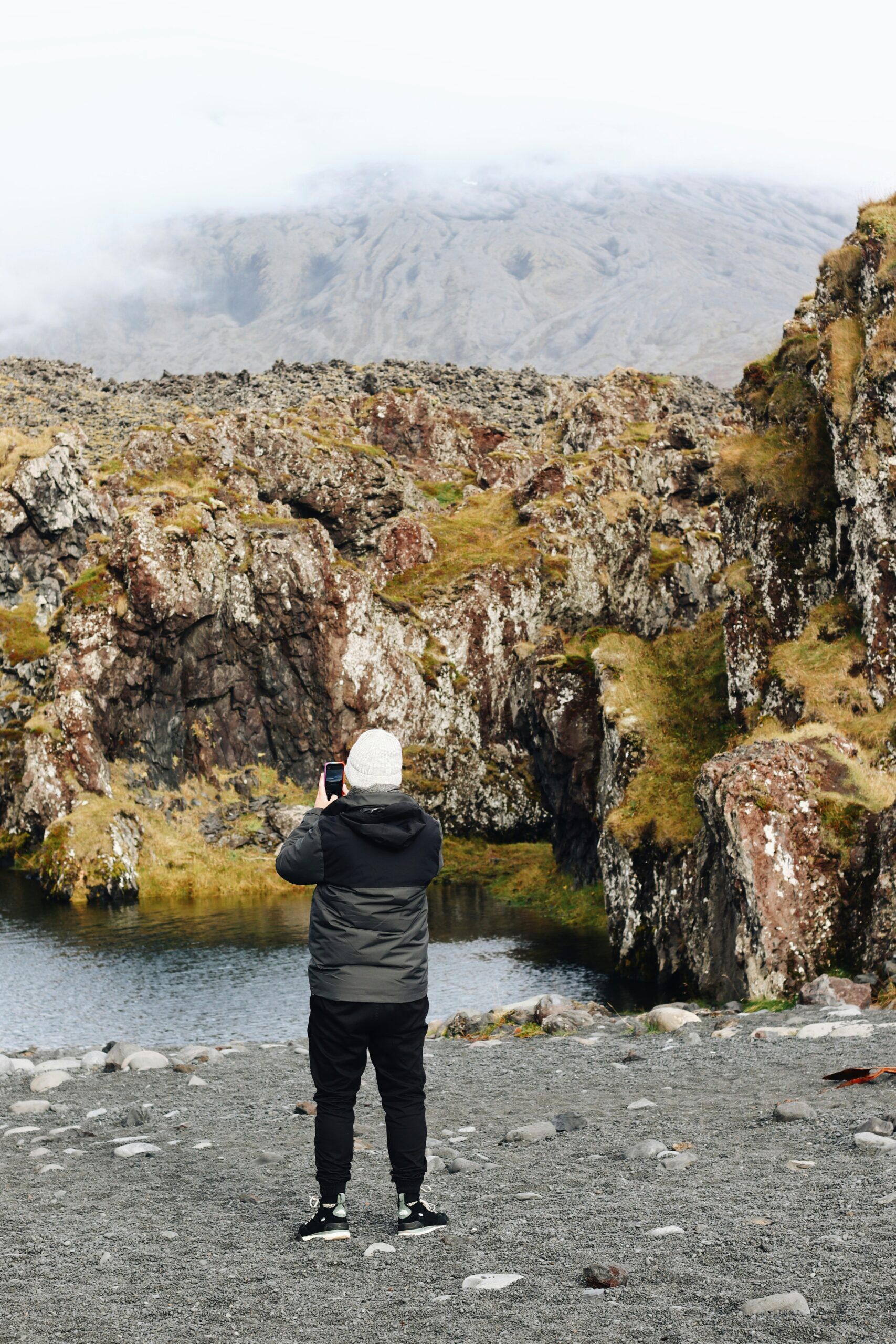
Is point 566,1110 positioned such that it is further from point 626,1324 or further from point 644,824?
point 644,824

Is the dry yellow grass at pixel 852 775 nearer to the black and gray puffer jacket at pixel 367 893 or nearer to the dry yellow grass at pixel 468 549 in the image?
the black and gray puffer jacket at pixel 367 893

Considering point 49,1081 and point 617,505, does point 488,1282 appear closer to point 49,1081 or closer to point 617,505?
point 49,1081

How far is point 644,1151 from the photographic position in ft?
38.5

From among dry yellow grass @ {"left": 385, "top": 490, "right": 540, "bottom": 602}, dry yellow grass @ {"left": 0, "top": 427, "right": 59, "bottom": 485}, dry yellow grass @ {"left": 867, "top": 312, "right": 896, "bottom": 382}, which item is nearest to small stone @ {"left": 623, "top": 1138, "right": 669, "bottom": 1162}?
dry yellow grass @ {"left": 867, "top": 312, "right": 896, "bottom": 382}

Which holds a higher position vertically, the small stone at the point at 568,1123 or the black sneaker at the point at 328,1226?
the black sneaker at the point at 328,1226

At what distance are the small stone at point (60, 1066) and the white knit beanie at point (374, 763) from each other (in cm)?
1410

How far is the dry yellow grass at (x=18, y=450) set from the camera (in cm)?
10156

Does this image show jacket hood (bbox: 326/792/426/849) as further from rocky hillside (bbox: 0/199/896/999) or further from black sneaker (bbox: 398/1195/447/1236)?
rocky hillside (bbox: 0/199/896/999)

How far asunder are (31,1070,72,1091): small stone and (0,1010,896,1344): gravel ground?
300cm

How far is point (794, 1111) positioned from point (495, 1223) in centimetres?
451

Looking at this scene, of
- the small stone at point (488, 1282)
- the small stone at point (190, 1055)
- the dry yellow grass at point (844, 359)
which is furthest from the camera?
the dry yellow grass at point (844, 359)

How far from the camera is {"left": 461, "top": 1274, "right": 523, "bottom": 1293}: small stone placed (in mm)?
8016

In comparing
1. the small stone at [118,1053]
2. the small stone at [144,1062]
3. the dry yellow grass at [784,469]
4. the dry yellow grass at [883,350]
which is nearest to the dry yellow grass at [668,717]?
the dry yellow grass at [784,469]

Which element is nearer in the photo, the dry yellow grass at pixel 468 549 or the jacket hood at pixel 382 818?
the jacket hood at pixel 382 818
